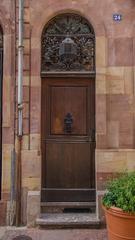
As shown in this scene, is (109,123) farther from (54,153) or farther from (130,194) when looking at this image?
(130,194)

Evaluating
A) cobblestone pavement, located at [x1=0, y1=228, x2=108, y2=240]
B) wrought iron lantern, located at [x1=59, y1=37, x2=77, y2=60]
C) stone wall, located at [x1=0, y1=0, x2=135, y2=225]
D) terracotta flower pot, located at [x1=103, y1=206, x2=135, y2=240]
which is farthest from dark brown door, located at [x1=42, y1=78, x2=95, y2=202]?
terracotta flower pot, located at [x1=103, y1=206, x2=135, y2=240]

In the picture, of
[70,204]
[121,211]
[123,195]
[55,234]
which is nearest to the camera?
[121,211]

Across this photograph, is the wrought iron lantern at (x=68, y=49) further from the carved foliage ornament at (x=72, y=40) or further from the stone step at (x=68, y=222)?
the stone step at (x=68, y=222)

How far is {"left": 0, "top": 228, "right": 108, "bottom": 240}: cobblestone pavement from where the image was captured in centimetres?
594

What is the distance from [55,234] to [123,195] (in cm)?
161

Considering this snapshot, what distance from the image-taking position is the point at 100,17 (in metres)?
6.79

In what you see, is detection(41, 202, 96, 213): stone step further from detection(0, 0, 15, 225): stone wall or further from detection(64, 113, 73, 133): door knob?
detection(64, 113, 73, 133): door knob

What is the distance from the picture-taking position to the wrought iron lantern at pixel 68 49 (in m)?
6.67

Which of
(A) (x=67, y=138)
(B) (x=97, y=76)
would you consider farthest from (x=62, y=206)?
(B) (x=97, y=76)

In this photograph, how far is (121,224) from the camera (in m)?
5.18

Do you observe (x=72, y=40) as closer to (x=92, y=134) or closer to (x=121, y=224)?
(x=92, y=134)

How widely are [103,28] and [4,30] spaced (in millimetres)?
1918

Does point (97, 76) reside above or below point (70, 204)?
above

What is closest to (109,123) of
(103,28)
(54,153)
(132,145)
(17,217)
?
(132,145)
